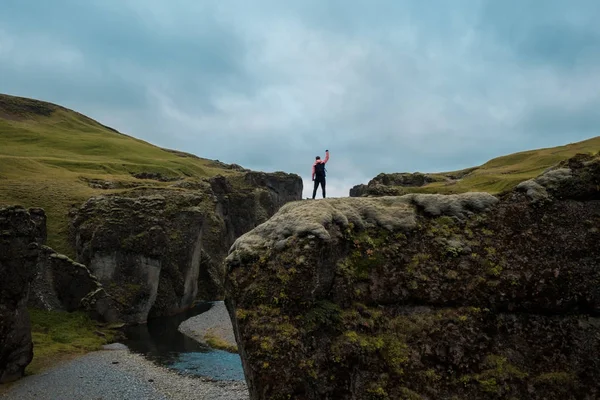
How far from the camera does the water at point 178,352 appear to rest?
34.8 metres

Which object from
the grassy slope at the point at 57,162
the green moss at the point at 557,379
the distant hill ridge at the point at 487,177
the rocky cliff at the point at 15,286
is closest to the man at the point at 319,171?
the green moss at the point at 557,379

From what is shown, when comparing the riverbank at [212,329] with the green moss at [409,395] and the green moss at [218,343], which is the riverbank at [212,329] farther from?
the green moss at [409,395]

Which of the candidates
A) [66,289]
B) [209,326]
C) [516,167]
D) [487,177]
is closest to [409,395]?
[209,326]

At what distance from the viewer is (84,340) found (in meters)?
41.9

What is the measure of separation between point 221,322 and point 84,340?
1754cm

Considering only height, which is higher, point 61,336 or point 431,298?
point 431,298

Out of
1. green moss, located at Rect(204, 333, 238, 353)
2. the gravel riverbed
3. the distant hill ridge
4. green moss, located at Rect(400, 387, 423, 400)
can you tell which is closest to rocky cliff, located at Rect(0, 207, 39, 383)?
green moss, located at Rect(204, 333, 238, 353)

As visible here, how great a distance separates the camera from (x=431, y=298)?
1720cm

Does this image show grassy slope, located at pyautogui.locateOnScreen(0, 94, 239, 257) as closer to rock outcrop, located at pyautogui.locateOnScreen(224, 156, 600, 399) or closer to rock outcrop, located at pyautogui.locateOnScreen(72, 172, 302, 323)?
rock outcrop, located at pyautogui.locateOnScreen(72, 172, 302, 323)

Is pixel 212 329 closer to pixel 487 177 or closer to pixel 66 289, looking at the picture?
pixel 66 289

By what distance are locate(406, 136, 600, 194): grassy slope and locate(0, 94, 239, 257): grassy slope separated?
188ft

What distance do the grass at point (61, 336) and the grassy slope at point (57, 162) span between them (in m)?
14.2

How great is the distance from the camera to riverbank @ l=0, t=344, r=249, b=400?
28.0 metres

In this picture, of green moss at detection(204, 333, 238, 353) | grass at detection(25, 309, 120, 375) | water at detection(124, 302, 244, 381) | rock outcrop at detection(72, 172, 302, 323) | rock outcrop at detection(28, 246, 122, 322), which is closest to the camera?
water at detection(124, 302, 244, 381)
